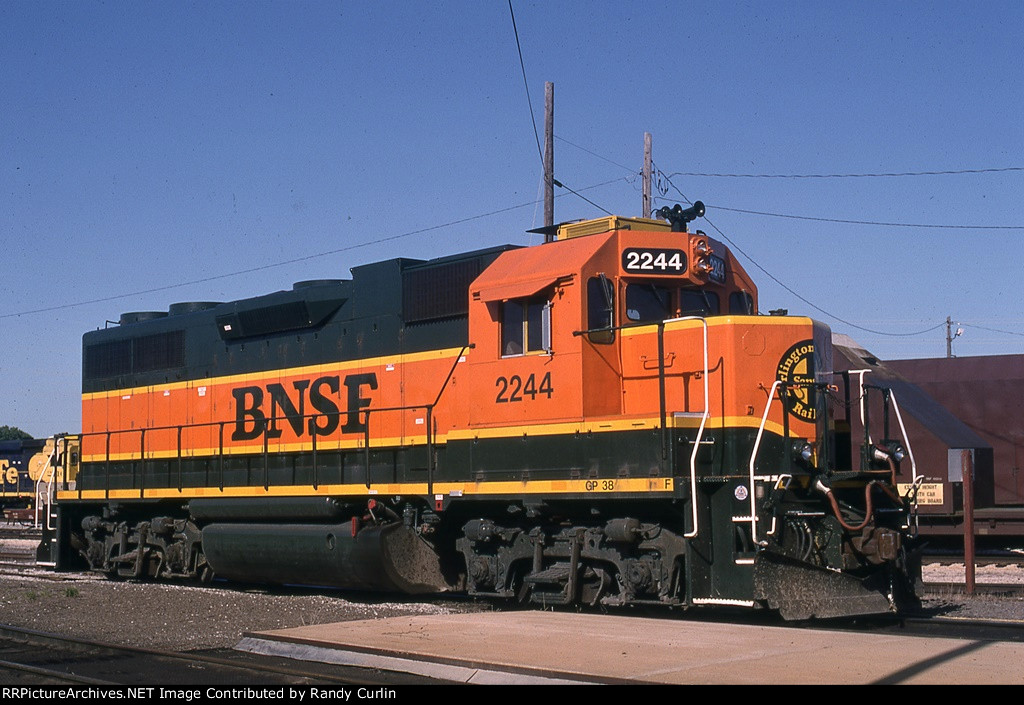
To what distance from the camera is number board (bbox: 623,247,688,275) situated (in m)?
10.8

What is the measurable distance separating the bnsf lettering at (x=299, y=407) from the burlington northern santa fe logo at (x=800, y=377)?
16.5 ft

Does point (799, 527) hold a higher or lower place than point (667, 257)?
lower

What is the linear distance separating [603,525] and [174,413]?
7710mm

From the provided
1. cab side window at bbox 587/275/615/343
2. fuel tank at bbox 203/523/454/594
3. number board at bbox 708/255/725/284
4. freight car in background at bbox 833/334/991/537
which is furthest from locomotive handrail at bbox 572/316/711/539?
freight car in background at bbox 833/334/991/537

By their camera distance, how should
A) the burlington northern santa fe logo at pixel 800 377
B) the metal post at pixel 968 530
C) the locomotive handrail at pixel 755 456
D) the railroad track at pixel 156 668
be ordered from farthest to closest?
1. the metal post at pixel 968 530
2. the burlington northern santa fe logo at pixel 800 377
3. the locomotive handrail at pixel 755 456
4. the railroad track at pixel 156 668

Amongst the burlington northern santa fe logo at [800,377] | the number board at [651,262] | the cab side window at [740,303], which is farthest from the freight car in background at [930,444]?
the number board at [651,262]

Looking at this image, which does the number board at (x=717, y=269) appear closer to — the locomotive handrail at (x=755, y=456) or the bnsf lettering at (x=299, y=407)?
the locomotive handrail at (x=755, y=456)

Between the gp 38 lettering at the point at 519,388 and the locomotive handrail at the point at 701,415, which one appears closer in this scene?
the locomotive handrail at the point at 701,415

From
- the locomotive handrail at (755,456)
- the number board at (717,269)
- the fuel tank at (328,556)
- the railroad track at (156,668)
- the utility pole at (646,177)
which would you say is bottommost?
the railroad track at (156,668)

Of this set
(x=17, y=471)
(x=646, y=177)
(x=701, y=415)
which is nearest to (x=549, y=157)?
(x=646, y=177)

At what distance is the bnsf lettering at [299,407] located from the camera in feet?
44.4

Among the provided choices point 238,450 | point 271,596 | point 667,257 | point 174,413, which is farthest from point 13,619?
point 667,257

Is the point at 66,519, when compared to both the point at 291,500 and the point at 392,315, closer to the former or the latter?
the point at 291,500

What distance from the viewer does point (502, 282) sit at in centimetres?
1124
